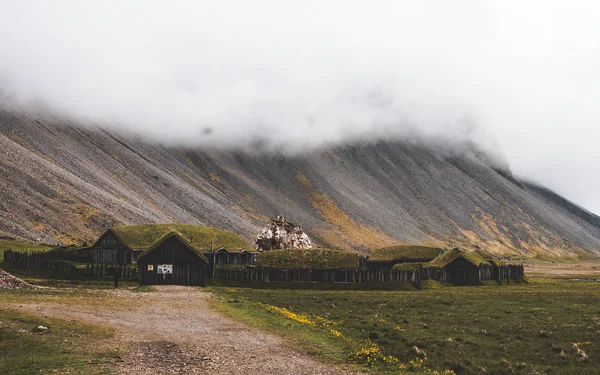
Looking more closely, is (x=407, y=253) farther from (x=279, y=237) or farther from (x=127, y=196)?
(x=127, y=196)

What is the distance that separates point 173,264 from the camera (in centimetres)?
5481

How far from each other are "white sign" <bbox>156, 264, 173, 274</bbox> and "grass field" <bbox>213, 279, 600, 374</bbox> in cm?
1351

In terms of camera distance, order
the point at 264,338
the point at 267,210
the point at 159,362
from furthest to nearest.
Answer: the point at 267,210
the point at 264,338
the point at 159,362

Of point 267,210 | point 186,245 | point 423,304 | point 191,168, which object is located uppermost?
point 191,168

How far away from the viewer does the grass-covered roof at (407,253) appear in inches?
3031

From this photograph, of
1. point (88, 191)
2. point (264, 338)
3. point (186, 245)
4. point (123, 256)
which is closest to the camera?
point (264, 338)

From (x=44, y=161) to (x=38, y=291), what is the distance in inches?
3777

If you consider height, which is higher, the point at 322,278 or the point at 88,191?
Result: the point at 88,191

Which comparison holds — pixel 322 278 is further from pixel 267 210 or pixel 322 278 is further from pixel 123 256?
pixel 267 210

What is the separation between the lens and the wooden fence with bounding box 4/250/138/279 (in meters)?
54.6

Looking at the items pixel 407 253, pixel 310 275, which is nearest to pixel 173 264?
pixel 310 275

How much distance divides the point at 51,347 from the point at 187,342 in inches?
207

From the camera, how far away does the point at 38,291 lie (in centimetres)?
3775

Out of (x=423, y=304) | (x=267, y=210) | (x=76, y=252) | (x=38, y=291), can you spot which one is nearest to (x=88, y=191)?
(x=76, y=252)
